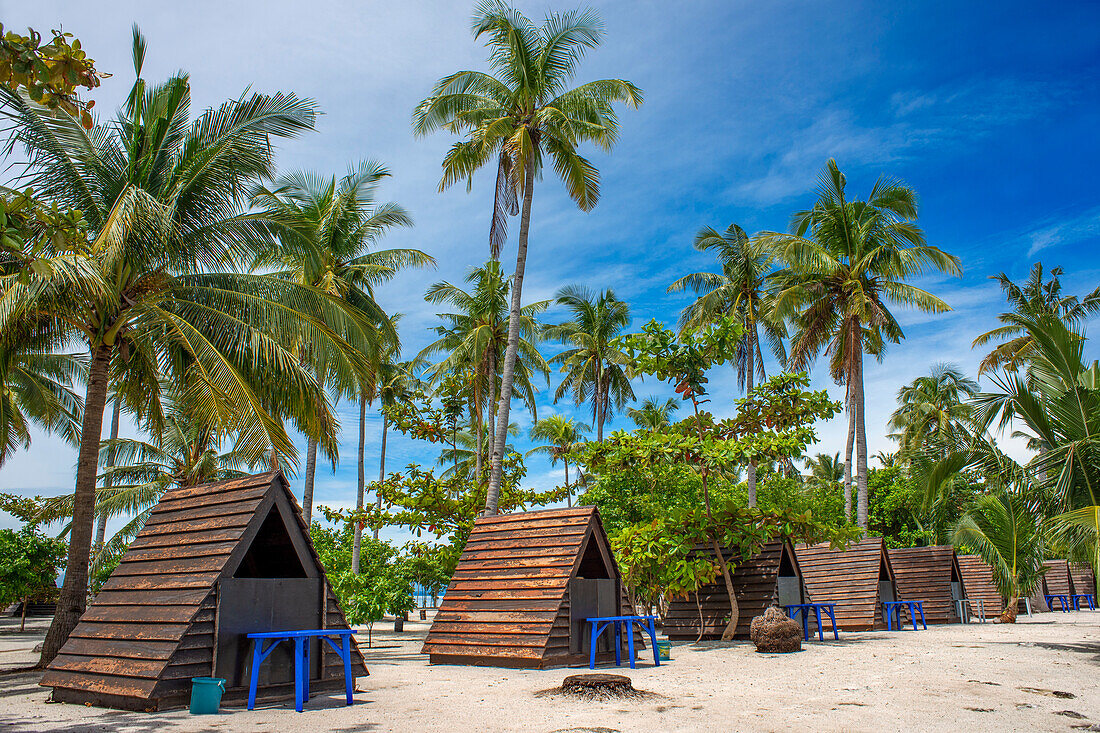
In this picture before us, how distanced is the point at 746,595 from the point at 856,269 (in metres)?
13.7

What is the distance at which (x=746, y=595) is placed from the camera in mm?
18125

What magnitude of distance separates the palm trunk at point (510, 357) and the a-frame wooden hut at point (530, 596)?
3.94 metres

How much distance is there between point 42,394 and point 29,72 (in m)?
16.7

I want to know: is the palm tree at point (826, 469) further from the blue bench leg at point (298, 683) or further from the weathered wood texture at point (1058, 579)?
Result: the blue bench leg at point (298, 683)

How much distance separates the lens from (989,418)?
13852mm

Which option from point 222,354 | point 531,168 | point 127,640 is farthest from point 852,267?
point 127,640

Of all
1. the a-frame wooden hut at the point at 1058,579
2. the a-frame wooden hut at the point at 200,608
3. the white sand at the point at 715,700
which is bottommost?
the a-frame wooden hut at the point at 1058,579

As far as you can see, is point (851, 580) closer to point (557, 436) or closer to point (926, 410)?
point (557, 436)

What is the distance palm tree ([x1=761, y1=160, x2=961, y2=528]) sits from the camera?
26172mm

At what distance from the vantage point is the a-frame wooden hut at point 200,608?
8.12m

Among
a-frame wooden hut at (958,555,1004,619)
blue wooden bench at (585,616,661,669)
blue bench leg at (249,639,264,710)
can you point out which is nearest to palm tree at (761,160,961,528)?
a-frame wooden hut at (958,555,1004,619)

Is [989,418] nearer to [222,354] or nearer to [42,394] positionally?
[222,354]

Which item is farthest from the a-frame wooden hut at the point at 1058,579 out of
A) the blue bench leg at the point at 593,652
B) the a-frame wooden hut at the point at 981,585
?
the blue bench leg at the point at 593,652

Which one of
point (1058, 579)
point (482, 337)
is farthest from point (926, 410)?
point (482, 337)
